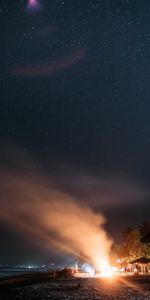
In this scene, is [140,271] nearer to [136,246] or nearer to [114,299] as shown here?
[136,246]

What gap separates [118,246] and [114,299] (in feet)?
292

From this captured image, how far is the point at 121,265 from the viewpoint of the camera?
3246 inches

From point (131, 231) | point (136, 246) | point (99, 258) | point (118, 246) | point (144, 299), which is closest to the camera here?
point (144, 299)

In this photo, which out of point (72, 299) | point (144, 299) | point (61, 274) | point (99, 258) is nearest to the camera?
point (144, 299)

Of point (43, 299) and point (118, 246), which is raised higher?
point (118, 246)

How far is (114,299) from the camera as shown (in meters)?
20.9

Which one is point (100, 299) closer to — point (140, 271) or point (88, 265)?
point (140, 271)

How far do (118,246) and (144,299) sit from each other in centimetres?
8967

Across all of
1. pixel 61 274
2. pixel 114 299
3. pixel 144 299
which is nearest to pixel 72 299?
pixel 114 299

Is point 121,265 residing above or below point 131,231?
below

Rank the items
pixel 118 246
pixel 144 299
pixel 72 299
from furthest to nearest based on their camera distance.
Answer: pixel 118 246
pixel 72 299
pixel 144 299

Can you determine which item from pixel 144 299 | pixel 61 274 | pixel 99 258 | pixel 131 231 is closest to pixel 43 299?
pixel 144 299

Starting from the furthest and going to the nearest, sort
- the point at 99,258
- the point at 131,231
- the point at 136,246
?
the point at 99,258
the point at 131,231
the point at 136,246

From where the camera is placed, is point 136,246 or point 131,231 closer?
point 136,246
